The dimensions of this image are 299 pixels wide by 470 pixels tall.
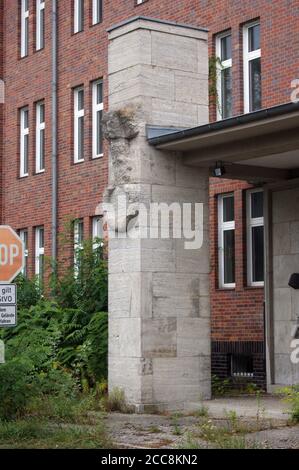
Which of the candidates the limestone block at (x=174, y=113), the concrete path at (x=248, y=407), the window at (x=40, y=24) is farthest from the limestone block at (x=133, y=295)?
the window at (x=40, y=24)

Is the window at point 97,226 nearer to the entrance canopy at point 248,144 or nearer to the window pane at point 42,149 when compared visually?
the window pane at point 42,149

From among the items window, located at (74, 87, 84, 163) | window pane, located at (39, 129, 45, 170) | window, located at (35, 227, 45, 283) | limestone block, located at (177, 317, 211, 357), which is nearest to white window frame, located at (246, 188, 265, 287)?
limestone block, located at (177, 317, 211, 357)

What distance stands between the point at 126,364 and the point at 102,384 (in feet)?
3.58

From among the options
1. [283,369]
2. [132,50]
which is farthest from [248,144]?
[283,369]

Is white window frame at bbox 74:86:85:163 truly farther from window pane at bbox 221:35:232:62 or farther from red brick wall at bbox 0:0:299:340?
window pane at bbox 221:35:232:62

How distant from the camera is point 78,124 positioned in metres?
25.7

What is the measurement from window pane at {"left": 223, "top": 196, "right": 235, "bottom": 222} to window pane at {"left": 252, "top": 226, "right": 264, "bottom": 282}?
77 cm

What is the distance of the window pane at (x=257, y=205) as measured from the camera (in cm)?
1948

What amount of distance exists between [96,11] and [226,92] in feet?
19.9

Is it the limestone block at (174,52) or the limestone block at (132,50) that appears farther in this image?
the limestone block at (174,52)

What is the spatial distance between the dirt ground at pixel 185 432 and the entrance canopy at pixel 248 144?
3925 mm

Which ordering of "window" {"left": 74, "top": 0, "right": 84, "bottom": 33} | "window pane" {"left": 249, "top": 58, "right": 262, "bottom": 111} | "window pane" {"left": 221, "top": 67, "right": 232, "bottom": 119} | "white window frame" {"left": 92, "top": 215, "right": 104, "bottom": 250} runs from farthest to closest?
"window" {"left": 74, "top": 0, "right": 84, "bottom": 33} → "white window frame" {"left": 92, "top": 215, "right": 104, "bottom": 250} → "window pane" {"left": 221, "top": 67, "right": 232, "bottom": 119} → "window pane" {"left": 249, "top": 58, "right": 262, "bottom": 111}

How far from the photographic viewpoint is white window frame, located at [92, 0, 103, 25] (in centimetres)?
2530

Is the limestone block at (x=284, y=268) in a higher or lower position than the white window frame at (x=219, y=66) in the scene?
lower
